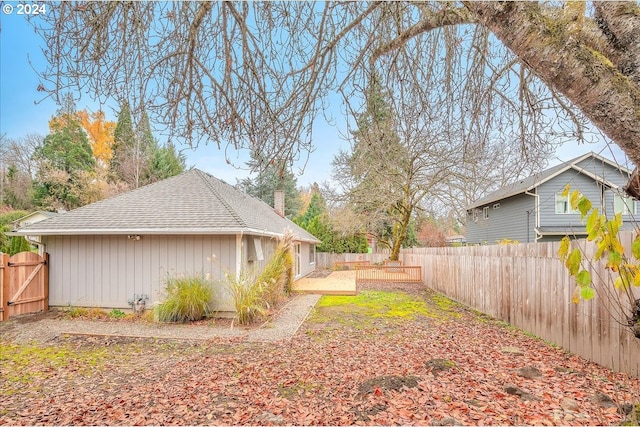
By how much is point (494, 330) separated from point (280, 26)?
6845 millimetres

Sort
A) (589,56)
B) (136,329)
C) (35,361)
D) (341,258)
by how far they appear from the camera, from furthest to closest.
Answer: (341,258) → (136,329) → (35,361) → (589,56)

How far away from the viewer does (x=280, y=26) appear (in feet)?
12.8

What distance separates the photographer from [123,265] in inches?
373

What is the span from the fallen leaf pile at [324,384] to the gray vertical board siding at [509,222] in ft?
38.8

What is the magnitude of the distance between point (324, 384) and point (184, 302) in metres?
5.09

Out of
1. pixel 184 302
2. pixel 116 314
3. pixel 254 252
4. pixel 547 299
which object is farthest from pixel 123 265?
pixel 547 299

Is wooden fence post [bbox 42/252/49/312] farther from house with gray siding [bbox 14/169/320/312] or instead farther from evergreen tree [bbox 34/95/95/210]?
evergreen tree [bbox 34/95/95/210]

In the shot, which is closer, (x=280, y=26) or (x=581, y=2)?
(x=581, y=2)

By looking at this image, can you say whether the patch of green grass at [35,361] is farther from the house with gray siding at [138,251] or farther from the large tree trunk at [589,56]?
the large tree trunk at [589,56]

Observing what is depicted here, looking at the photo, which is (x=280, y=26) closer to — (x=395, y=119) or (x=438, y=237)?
(x=395, y=119)

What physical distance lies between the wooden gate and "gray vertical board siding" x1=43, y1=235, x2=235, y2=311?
231mm

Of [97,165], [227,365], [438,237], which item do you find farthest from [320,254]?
[227,365]

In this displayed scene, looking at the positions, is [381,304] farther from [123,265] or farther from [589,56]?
[589,56]

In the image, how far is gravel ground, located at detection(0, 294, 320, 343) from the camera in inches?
278
